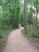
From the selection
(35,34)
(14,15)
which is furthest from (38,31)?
(14,15)

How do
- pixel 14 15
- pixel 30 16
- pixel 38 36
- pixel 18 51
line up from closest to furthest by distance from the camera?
pixel 18 51 < pixel 38 36 < pixel 14 15 < pixel 30 16

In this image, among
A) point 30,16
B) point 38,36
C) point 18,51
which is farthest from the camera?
point 30,16

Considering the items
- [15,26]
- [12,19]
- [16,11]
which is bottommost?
[15,26]

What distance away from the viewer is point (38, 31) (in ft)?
45.8

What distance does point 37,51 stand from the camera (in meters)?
8.22

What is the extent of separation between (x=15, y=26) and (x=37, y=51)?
22947 millimetres

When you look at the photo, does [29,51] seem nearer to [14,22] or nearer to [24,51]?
[24,51]

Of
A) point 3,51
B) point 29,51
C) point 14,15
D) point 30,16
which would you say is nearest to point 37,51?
point 29,51

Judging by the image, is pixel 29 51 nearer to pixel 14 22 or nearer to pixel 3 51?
pixel 3 51

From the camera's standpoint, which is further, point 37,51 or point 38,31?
point 38,31

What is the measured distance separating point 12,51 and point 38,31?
654cm

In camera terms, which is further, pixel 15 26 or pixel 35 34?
pixel 15 26

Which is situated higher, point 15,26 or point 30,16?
point 30,16

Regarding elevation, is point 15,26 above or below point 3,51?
below
